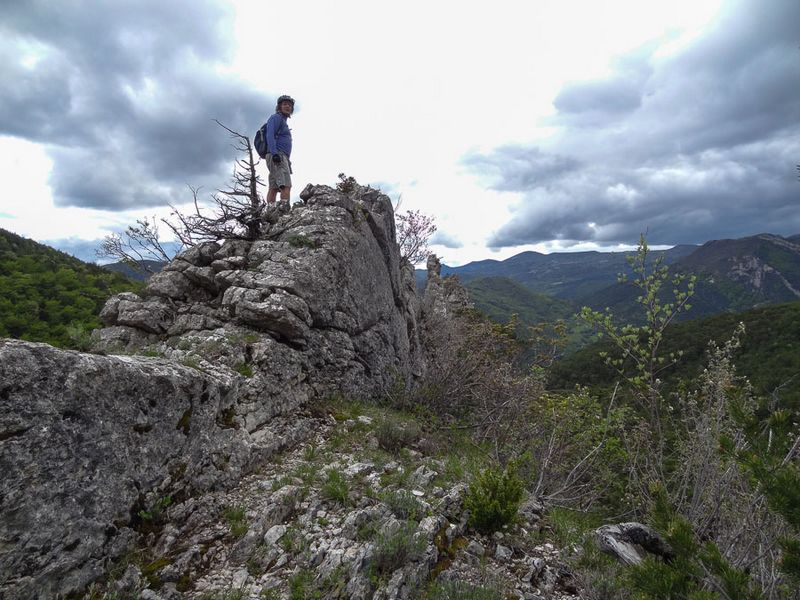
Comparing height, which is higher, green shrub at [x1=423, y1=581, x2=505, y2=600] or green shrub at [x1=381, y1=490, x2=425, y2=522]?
green shrub at [x1=381, y1=490, x2=425, y2=522]

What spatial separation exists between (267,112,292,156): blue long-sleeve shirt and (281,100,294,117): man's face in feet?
0.56

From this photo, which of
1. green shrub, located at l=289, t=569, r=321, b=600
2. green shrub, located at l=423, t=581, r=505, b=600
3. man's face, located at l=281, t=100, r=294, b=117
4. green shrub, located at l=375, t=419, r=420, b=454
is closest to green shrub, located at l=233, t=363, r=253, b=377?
green shrub, located at l=375, t=419, r=420, b=454

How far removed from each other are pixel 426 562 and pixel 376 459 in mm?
3342

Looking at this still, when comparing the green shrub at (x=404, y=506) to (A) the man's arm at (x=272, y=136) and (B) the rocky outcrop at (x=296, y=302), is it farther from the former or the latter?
(A) the man's arm at (x=272, y=136)

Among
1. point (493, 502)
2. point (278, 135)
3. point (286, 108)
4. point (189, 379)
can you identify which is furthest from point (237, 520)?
point (286, 108)

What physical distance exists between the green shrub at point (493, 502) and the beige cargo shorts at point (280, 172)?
42.9ft

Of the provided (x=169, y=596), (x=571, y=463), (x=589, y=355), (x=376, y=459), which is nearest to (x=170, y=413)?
(x=169, y=596)

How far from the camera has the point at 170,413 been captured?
6.55 meters

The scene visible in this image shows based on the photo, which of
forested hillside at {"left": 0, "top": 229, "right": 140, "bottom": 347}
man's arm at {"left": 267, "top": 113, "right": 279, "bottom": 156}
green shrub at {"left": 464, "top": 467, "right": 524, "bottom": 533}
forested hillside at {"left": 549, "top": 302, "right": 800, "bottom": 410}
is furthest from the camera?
forested hillside at {"left": 549, "top": 302, "right": 800, "bottom": 410}

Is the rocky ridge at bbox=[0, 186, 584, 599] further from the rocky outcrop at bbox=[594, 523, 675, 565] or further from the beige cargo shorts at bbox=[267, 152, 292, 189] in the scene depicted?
the beige cargo shorts at bbox=[267, 152, 292, 189]

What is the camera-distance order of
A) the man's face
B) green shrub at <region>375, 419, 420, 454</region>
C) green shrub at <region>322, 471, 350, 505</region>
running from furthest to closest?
the man's face
green shrub at <region>375, 419, 420, 454</region>
green shrub at <region>322, 471, 350, 505</region>

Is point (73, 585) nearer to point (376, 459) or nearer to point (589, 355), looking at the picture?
point (376, 459)

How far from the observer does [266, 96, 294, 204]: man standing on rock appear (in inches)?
586

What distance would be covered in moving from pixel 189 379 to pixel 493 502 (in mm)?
5473
